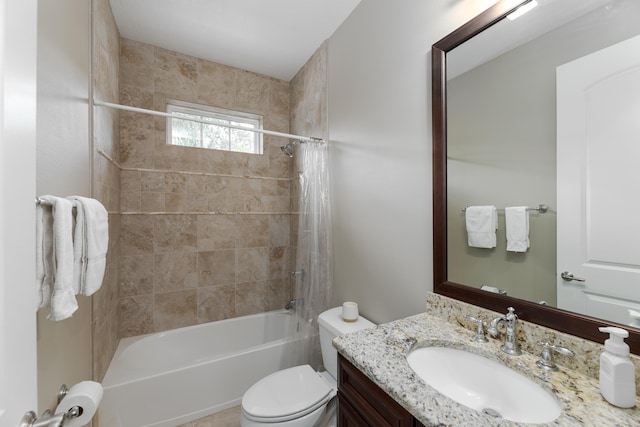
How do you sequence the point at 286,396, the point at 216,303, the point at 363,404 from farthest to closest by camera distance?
1. the point at 216,303
2. the point at 286,396
3. the point at 363,404

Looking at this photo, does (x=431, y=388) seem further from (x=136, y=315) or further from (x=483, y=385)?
(x=136, y=315)

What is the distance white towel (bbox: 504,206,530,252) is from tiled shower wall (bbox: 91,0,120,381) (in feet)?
6.42

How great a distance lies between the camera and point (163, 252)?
2.19 m

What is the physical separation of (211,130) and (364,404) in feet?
A: 7.96

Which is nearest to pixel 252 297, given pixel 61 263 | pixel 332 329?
pixel 332 329

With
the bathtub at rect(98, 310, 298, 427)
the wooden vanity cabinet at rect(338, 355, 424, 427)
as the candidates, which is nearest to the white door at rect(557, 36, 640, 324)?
the wooden vanity cabinet at rect(338, 355, 424, 427)

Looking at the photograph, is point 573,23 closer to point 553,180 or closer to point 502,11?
point 502,11

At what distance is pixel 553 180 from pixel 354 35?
151cm

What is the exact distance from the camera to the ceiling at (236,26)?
1.72 m

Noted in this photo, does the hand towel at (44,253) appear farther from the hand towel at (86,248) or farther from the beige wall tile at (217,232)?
the beige wall tile at (217,232)

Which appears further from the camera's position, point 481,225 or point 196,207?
point 196,207

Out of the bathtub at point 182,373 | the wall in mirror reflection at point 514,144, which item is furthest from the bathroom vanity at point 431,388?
Result: the bathtub at point 182,373

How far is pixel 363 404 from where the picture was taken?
2.76ft

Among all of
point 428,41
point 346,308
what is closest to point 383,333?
point 346,308
